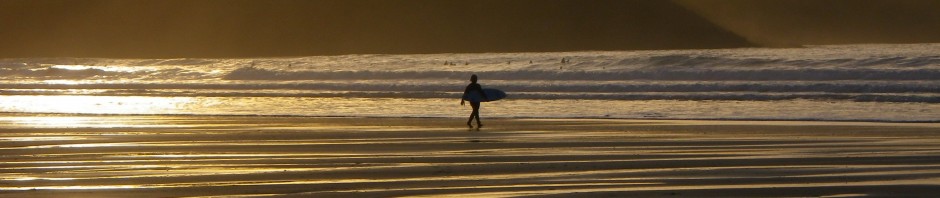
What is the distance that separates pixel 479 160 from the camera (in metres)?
11.2

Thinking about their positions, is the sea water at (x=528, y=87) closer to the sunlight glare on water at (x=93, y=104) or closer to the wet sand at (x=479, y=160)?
the sunlight glare on water at (x=93, y=104)

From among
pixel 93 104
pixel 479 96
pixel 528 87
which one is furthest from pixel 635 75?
pixel 479 96

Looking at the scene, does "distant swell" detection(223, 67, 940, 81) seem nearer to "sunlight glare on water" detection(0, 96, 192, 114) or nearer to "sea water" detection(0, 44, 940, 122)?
"sea water" detection(0, 44, 940, 122)

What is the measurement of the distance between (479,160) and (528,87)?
16.7 meters

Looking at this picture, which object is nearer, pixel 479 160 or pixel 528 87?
pixel 479 160

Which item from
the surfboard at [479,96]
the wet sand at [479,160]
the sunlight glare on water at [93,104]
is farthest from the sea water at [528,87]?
the wet sand at [479,160]

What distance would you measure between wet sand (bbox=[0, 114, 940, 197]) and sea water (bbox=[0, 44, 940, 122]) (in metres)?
3.52

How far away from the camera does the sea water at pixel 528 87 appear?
20.5 metres

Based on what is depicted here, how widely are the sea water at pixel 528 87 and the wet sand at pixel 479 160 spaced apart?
3.52 metres

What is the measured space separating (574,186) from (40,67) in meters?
37.9

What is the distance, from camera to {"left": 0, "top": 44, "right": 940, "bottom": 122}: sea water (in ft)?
67.2

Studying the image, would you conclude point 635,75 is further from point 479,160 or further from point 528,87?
point 479,160

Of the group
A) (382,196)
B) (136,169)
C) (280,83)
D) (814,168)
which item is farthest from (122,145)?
(280,83)

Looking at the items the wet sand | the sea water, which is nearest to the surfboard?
the wet sand
